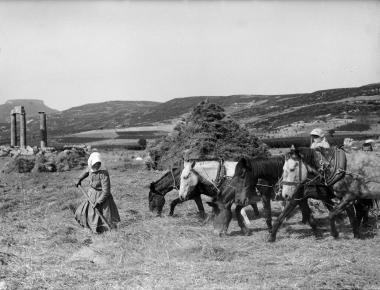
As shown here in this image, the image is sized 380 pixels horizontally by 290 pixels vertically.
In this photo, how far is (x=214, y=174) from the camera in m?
10.4

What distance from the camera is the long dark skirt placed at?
30.2 ft

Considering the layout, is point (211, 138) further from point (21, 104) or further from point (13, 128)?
point (21, 104)

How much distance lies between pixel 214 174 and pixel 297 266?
3980 mm

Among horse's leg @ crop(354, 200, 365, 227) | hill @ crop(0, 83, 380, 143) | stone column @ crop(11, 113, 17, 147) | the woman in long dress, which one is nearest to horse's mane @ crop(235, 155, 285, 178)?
horse's leg @ crop(354, 200, 365, 227)

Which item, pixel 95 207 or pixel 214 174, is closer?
pixel 95 207

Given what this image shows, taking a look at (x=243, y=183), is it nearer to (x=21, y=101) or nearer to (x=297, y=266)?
(x=297, y=266)

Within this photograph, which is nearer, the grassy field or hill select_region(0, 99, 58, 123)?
the grassy field

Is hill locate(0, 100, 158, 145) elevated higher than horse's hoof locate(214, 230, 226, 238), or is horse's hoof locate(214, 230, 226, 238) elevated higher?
hill locate(0, 100, 158, 145)

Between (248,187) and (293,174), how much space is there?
39.1 inches

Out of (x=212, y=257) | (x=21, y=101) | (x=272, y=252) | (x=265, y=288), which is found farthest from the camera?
(x=21, y=101)

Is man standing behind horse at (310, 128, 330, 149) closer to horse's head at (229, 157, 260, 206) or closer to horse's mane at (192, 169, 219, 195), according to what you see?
horse's head at (229, 157, 260, 206)

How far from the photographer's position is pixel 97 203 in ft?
30.3

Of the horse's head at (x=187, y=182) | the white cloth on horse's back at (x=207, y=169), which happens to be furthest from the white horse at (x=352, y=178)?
the horse's head at (x=187, y=182)

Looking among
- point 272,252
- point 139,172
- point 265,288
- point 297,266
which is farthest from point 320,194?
point 139,172
